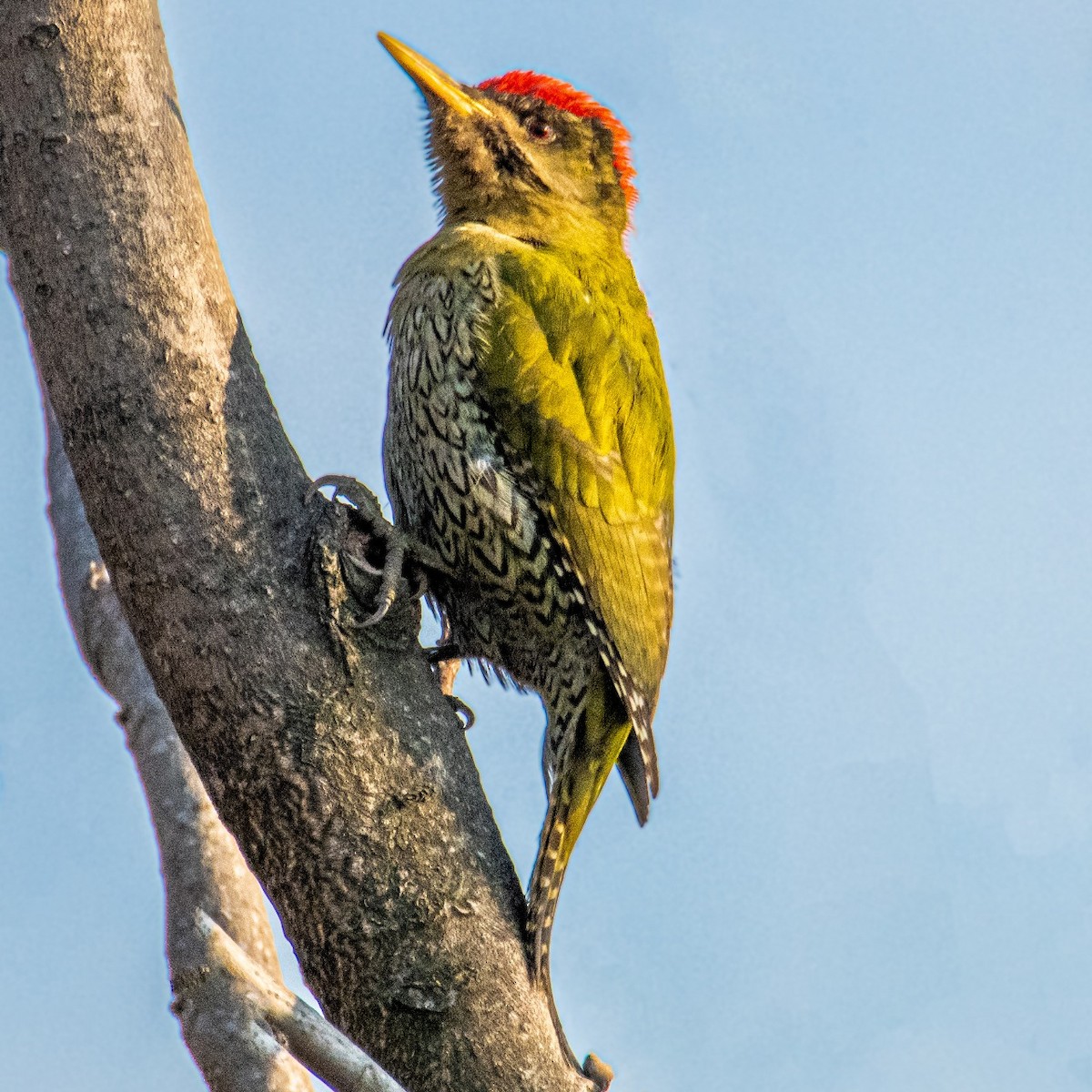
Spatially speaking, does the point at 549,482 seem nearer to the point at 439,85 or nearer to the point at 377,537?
the point at 377,537

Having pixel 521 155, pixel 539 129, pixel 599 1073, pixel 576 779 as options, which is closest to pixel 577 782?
pixel 576 779

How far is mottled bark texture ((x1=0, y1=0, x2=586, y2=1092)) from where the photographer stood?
2.66 meters

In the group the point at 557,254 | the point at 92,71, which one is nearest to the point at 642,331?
the point at 557,254

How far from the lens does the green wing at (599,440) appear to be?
3.41m

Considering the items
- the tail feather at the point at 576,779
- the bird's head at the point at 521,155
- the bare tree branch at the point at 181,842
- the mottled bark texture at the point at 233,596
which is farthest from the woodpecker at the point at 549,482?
the bare tree branch at the point at 181,842

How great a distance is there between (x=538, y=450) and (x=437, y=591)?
1.81ft

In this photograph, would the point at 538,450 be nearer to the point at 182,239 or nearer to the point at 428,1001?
the point at 182,239

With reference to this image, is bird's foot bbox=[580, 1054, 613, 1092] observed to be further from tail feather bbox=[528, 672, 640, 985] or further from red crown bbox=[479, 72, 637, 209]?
red crown bbox=[479, 72, 637, 209]

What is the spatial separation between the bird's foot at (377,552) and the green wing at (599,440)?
0.39 m

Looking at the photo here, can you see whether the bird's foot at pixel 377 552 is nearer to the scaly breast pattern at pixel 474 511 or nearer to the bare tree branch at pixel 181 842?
the scaly breast pattern at pixel 474 511

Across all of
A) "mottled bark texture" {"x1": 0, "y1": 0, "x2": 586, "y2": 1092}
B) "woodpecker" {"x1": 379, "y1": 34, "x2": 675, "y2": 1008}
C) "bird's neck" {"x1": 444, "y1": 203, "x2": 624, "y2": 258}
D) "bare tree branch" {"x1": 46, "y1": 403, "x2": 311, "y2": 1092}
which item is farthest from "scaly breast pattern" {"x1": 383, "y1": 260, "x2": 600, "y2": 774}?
"bare tree branch" {"x1": 46, "y1": 403, "x2": 311, "y2": 1092}

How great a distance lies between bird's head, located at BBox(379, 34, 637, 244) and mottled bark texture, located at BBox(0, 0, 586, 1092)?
5.09 feet

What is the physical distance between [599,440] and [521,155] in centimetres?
124

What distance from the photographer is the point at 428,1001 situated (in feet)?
8.73
